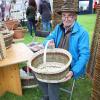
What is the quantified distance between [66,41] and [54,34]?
26cm

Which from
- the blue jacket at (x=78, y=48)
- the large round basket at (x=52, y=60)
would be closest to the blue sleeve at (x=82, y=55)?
the blue jacket at (x=78, y=48)

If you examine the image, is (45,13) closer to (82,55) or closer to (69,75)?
(82,55)

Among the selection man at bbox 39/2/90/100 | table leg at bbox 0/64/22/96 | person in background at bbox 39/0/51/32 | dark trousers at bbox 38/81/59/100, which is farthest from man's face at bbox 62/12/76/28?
person in background at bbox 39/0/51/32

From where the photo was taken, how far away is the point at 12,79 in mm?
3840

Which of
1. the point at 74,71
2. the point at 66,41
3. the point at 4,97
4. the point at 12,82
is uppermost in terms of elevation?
the point at 66,41

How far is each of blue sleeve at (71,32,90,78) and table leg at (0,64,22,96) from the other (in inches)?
46.4

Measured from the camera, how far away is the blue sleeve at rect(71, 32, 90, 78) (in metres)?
2.84

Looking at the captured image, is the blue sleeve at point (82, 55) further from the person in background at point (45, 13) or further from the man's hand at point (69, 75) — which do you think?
the person in background at point (45, 13)

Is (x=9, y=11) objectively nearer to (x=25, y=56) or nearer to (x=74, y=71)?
(x=25, y=56)

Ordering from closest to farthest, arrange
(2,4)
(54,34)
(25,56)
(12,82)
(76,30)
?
(76,30) < (54,34) < (25,56) < (12,82) < (2,4)

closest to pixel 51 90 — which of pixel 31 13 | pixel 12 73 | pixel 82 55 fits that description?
pixel 82 55

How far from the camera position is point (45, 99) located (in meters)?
3.23

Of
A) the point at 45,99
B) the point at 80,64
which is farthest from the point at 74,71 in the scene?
the point at 45,99

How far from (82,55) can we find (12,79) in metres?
1.40
